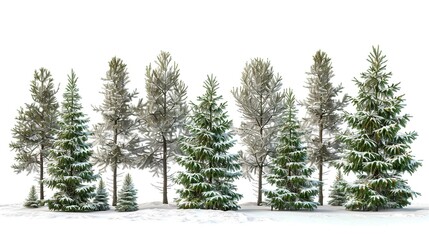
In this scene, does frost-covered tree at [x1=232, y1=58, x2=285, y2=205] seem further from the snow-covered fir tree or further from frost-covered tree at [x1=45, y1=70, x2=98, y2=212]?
frost-covered tree at [x1=45, y1=70, x2=98, y2=212]

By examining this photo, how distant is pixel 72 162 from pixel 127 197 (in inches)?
143

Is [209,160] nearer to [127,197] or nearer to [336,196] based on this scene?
[127,197]

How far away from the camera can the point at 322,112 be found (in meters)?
32.8

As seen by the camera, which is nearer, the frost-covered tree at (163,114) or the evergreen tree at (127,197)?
the evergreen tree at (127,197)

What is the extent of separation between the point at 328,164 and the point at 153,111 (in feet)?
36.0

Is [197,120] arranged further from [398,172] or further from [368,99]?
[398,172]

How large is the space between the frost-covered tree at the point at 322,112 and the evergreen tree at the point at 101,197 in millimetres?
12238

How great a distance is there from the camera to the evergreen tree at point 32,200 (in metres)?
31.0

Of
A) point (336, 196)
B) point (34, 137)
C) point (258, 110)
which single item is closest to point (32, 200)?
point (34, 137)

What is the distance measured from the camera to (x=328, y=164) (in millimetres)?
32406

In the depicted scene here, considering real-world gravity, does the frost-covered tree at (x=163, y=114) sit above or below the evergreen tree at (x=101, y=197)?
above

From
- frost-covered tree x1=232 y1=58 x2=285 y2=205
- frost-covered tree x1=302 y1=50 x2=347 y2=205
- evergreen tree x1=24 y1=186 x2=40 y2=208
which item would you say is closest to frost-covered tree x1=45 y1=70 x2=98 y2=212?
evergreen tree x1=24 y1=186 x2=40 y2=208

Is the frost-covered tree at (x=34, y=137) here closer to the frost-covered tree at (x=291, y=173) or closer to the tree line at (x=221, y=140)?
the tree line at (x=221, y=140)

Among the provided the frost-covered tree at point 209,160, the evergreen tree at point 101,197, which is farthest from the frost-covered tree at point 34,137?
the frost-covered tree at point 209,160
